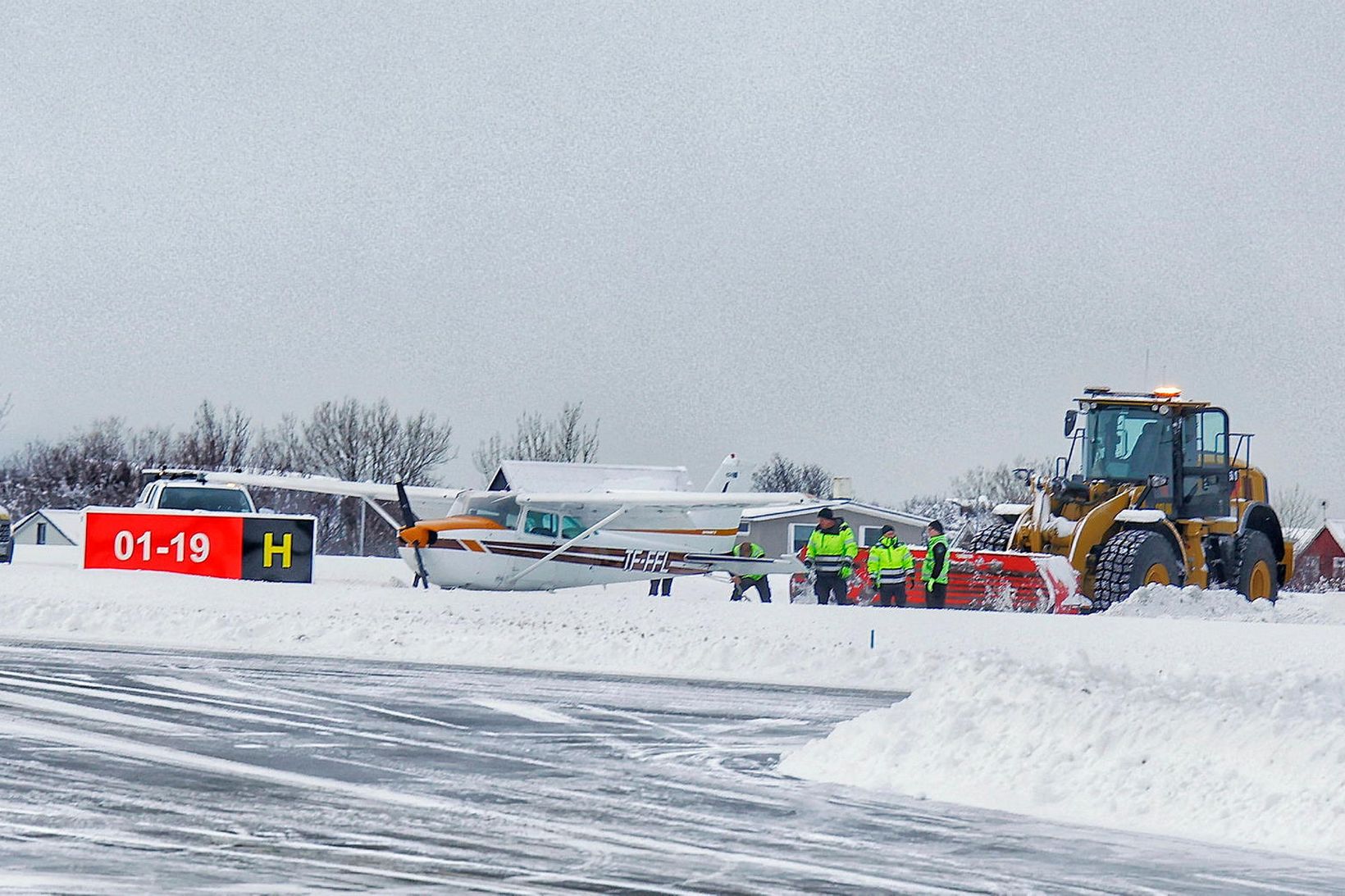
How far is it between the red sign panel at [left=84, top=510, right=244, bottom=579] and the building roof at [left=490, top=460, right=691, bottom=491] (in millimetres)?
5110

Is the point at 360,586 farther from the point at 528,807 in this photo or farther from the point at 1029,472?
the point at 528,807

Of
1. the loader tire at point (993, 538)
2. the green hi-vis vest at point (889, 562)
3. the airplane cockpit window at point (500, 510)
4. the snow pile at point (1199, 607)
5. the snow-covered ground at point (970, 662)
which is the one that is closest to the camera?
the snow-covered ground at point (970, 662)

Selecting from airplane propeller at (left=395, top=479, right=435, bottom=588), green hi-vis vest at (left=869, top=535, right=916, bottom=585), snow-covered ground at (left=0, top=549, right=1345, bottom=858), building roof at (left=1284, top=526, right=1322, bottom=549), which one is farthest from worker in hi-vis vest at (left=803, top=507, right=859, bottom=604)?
building roof at (left=1284, top=526, right=1322, bottom=549)

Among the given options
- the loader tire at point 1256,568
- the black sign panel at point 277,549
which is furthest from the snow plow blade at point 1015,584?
the black sign panel at point 277,549

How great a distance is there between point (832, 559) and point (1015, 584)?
Result: 317 cm

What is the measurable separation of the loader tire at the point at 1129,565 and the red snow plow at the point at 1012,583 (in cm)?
37

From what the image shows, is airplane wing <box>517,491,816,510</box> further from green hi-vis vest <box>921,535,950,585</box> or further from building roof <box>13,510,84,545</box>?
building roof <box>13,510,84,545</box>

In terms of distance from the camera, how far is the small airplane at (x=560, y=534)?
26.7m

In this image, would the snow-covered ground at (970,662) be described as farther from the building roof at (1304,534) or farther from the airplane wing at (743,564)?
the building roof at (1304,534)

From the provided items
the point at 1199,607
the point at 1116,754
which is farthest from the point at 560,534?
the point at 1116,754

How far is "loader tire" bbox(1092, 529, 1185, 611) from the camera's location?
20.7 meters

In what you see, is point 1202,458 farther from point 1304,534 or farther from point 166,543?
point 1304,534

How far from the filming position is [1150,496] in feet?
73.4

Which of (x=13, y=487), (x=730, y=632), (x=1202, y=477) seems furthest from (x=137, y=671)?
(x=13, y=487)
